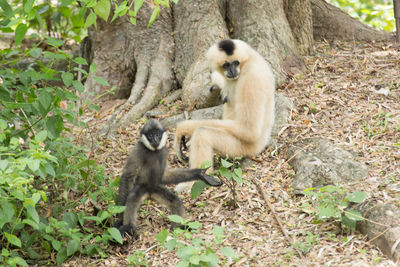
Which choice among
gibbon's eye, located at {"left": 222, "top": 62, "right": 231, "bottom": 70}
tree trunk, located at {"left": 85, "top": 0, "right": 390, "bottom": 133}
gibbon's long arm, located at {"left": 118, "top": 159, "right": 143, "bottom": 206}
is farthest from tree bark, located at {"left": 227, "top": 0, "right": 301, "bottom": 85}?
gibbon's long arm, located at {"left": 118, "top": 159, "right": 143, "bottom": 206}

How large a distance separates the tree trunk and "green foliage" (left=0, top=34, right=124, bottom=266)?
1719mm

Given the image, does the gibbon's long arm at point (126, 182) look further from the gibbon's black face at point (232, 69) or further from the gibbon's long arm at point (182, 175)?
the gibbon's black face at point (232, 69)

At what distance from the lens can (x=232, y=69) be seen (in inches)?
205

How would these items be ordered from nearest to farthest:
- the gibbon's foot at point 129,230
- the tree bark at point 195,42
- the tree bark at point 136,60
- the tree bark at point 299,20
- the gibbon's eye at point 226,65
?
the gibbon's foot at point 129,230 < the gibbon's eye at point 226,65 < the tree bark at point 195,42 < the tree bark at point 136,60 < the tree bark at point 299,20

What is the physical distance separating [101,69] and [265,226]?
427cm

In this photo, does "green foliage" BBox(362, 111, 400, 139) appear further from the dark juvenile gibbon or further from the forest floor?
the dark juvenile gibbon

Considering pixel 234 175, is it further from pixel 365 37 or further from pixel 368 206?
pixel 365 37

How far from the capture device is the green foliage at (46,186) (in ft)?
11.3

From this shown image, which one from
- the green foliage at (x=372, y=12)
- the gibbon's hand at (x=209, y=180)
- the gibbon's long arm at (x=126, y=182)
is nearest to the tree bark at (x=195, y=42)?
the gibbon's hand at (x=209, y=180)

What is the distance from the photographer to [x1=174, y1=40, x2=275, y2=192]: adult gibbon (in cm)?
507

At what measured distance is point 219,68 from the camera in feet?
17.7

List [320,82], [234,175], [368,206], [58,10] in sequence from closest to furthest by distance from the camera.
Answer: [368,206] < [234,175] < [320,82] < [58,10]

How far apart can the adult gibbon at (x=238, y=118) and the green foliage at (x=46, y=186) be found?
1.08 metres

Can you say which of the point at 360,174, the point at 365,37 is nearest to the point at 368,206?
the point at 360,174
